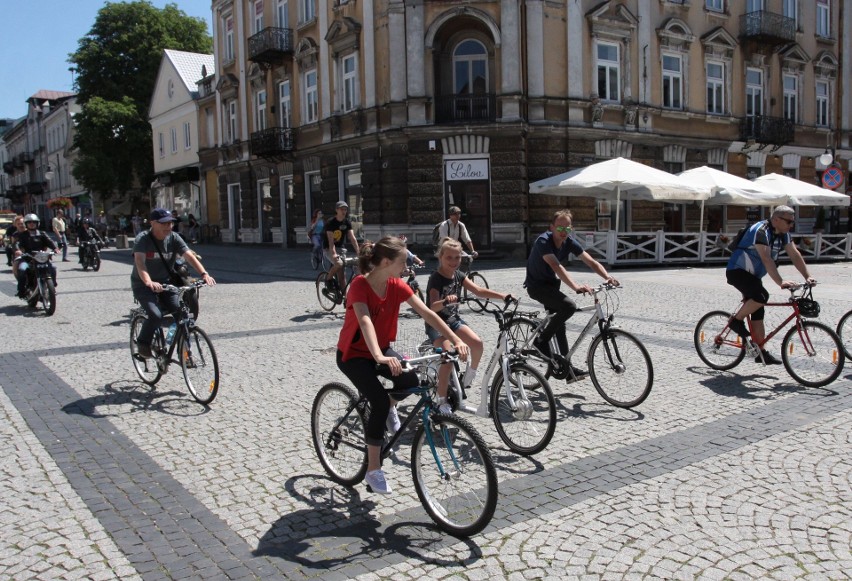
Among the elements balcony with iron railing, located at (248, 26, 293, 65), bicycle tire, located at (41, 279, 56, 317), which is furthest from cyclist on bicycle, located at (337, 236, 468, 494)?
balcony with iron railing, located at (248, 26, 293, 65)

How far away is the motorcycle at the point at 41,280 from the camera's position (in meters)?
12.7

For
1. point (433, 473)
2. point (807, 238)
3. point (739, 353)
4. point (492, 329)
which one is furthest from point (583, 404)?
point (807, 238)

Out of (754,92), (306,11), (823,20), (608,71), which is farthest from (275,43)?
(823,20)

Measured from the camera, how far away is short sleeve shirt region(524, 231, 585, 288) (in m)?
6.80

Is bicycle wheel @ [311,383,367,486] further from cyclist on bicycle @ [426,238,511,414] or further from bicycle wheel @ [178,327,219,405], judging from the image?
bicycle wheel @ [178,327,219,405]

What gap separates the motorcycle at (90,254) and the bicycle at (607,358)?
1878 cm

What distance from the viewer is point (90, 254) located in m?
22.1

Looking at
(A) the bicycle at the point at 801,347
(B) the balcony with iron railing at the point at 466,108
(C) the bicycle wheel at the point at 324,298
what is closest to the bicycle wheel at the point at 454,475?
(A) the bicycle at the point at 801,347

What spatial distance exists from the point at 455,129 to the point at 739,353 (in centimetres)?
1627

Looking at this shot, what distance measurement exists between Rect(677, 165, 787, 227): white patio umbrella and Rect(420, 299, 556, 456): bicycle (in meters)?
17.3

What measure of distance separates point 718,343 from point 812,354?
94 centimetres

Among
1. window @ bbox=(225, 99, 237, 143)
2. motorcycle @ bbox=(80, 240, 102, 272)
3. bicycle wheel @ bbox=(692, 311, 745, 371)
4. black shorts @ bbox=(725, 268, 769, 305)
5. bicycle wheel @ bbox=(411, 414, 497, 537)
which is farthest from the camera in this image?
window @ bbox=(225, 99, 237, 143)

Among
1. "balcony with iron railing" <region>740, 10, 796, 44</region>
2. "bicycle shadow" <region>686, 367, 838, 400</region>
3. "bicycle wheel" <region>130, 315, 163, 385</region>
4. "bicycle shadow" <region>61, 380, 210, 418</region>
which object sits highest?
"balcony with iron railing" <region>740, 10, 796, 44</region>

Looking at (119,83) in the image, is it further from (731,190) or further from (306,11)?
(731,190)
